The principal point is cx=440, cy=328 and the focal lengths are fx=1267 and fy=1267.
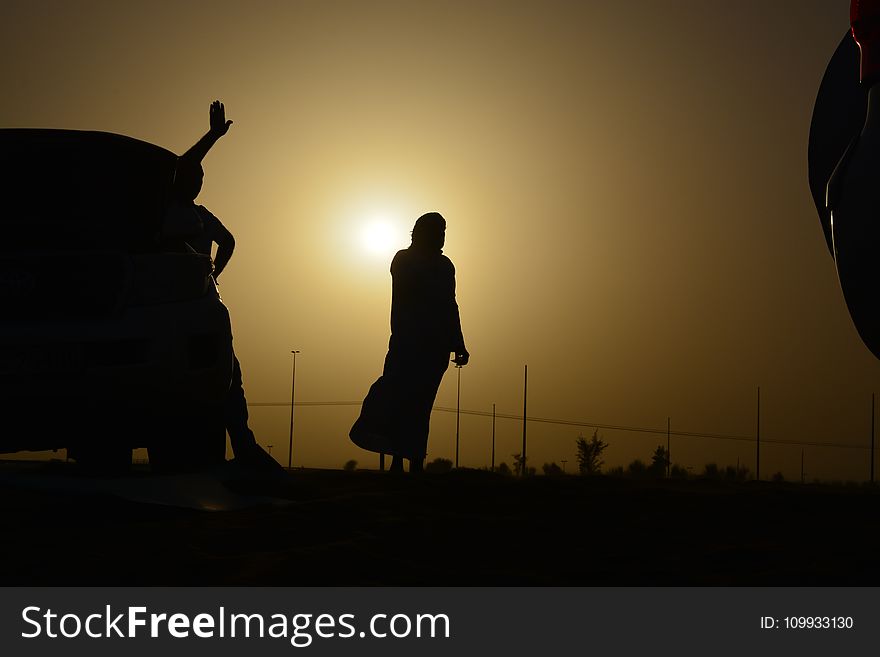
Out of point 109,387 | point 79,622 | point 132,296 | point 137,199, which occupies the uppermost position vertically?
point 137,199

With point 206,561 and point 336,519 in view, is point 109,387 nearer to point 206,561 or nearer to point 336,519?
point 336,519

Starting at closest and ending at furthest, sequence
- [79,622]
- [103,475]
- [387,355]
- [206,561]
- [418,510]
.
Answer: [79,622] → [206,561] → [418,510] → [103,475] → [387,355]

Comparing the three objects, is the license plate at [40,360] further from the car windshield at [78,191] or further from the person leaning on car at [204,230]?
the person leaning on car at [204,230]

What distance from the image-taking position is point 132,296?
22.0 ft

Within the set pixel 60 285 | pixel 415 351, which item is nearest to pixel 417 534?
pixel 60 285

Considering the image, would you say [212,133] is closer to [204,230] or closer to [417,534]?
[204,230]

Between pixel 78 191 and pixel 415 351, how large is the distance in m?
4.60

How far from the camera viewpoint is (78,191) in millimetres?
6844

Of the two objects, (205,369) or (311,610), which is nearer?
(311,610)

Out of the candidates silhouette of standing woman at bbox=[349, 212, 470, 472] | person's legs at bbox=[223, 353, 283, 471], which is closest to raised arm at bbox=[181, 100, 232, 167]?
person's legs at bbox=[223, 353, 283, 471]

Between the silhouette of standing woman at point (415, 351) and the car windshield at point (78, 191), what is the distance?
4113 millimetres

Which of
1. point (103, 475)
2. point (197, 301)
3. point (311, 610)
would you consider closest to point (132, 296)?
point (197, 301)

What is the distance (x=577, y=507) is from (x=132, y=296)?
110 inches

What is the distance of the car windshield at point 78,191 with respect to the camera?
6668mm
